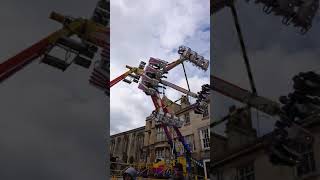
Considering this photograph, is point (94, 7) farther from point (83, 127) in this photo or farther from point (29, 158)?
point (29, 158)

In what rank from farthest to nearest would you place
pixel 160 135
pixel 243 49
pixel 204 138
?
pixel 160 135 → pixel 204 138 → pixel 243 49

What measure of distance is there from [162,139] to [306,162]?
12649 millimetres

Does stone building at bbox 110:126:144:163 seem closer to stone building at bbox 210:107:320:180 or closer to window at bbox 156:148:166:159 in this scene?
window at bbox 156:148:166:159

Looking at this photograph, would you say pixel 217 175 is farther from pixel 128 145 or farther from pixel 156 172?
pixel 128 145

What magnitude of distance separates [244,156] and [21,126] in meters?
1.28

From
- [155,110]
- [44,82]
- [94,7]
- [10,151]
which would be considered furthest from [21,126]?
[155,110]

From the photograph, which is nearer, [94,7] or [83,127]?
[83,127]

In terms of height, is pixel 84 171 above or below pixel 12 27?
below

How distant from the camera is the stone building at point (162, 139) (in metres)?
12.6

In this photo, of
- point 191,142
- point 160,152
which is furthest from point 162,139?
point 191,142

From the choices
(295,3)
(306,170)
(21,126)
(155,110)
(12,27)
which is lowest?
(306,170)

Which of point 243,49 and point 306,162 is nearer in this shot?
point 306,162

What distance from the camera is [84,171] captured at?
2.29 m

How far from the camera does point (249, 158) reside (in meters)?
2.40
